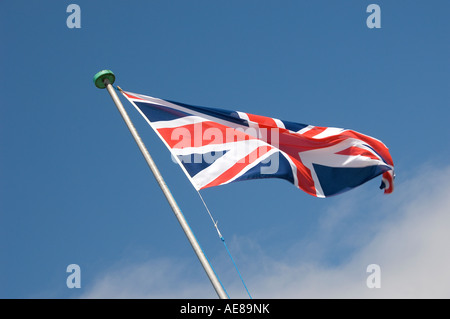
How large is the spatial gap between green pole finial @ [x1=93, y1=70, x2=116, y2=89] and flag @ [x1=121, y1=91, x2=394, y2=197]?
23.2 inches

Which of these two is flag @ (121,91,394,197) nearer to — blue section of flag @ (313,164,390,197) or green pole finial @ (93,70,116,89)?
blue section of flag @ (313,164,390,197)

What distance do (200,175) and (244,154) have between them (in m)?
1.60

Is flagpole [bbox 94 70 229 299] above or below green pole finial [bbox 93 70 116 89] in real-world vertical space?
below

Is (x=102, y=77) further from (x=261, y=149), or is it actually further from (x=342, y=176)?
(x=342, y=176)

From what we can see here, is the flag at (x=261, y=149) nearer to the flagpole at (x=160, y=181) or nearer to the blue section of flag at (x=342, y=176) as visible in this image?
the blue section of flag at (x=342, y=176)

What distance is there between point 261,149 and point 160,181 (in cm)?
358

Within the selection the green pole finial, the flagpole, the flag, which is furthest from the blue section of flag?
the green pole finial

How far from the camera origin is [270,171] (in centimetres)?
1452

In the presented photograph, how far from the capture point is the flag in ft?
46.3

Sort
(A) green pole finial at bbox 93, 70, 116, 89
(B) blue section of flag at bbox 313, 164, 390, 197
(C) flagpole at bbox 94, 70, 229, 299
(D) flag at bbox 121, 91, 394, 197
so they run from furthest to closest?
(B) blue section of flag at bbox 313, 164, 390, 197 → (A) green pole finial at bbox 93, 70, 116, 89 → (D) flag at bbox 121, 91, 394, 197 → (C) flagpole at bbox 94, 70, 229, 299

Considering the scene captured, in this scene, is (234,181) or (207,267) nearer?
(207,267)
